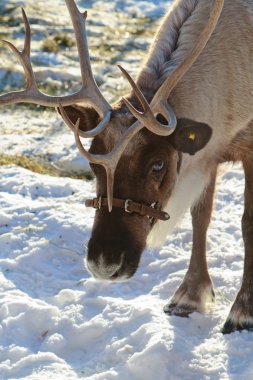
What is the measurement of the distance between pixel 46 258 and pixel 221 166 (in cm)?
131

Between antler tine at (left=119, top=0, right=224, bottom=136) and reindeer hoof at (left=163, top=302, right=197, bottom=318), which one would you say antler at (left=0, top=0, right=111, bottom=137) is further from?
reindeer hoof at (left=163, top=302, right=197, bottom=318)

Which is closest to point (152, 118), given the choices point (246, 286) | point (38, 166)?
point (246, 286)

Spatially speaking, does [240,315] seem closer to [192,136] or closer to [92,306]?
[92,306]

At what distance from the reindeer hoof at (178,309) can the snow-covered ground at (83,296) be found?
2.3 inches

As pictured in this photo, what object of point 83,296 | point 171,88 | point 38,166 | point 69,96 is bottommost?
point 38,166

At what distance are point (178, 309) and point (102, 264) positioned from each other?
93 centimetres

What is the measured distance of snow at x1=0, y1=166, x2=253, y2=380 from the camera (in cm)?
345

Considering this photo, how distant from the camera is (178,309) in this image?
161 inches

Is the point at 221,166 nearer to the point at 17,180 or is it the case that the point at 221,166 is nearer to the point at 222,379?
the point at 222,379

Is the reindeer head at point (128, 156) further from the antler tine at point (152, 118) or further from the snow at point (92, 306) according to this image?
the snow at point (92, 306)

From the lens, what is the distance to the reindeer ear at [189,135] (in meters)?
3.49

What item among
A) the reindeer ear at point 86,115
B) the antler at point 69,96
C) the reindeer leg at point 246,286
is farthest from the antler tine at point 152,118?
the reindeer leg at point 246,286

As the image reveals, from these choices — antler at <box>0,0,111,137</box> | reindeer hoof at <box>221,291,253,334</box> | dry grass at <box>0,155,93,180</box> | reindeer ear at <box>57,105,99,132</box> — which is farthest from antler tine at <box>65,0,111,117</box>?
dry grass at <box>0,155,93,180</box>

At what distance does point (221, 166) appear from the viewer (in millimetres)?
4359
